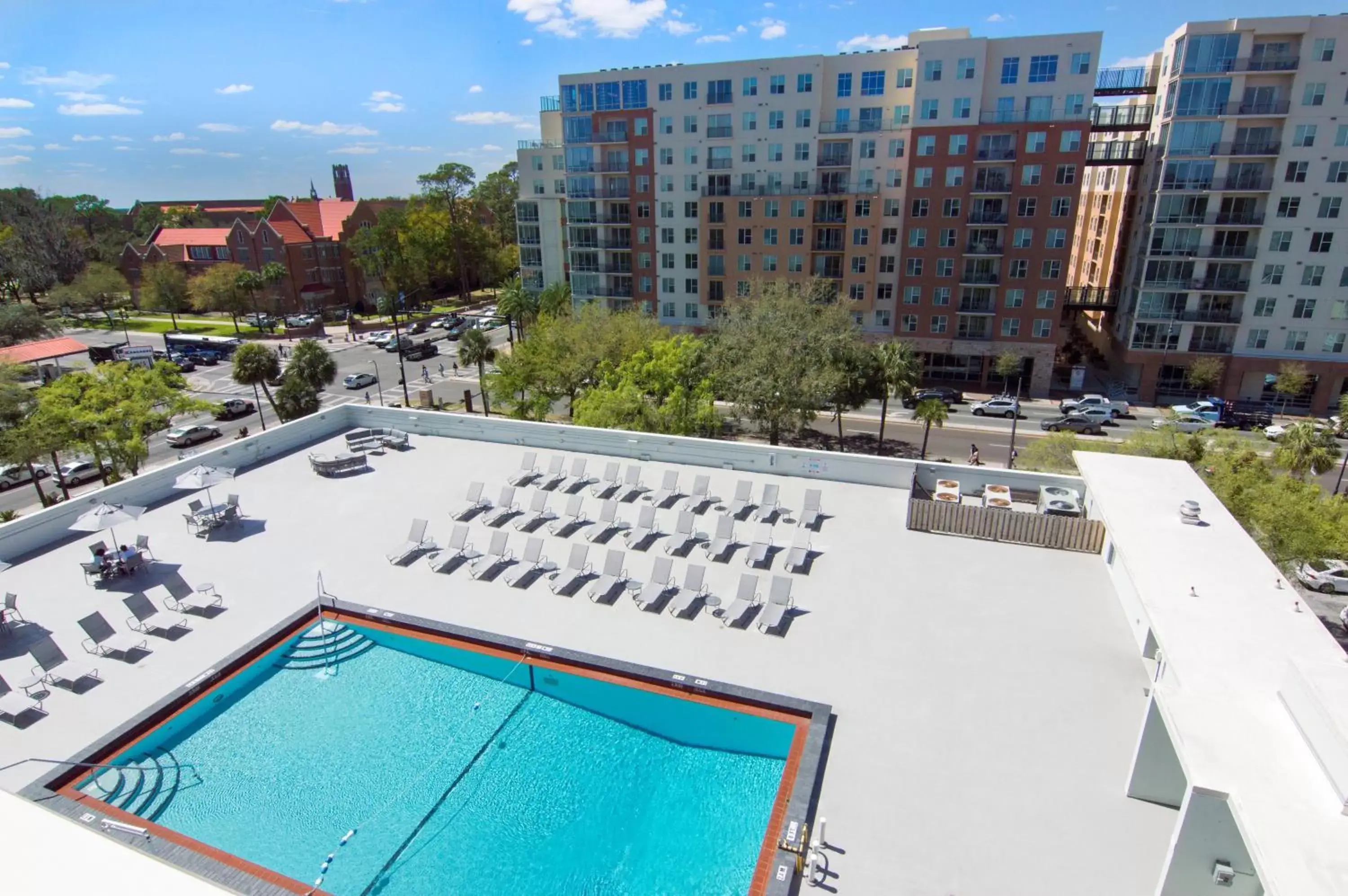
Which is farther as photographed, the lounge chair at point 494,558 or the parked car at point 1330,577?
the parked car at point 1330,577

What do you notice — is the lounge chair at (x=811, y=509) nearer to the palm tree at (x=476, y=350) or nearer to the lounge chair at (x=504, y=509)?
the lounge chair at (x=504, y=509)

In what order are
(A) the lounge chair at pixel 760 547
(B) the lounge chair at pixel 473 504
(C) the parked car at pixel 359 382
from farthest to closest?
(C) the parked car at pixel 359 382 < (B) the lounge chair at pixel 473 504 < (A) the lounge chair at pixel 760 547

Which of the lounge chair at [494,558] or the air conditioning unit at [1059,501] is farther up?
the air conditioning unit at [1059,501]

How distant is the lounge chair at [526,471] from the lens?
2245cm

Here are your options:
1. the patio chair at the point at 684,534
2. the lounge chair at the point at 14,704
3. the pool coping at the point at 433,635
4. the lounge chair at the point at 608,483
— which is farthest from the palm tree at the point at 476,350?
the lounge chair at the point at 14,704

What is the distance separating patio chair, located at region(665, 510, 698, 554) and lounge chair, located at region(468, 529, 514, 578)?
13.4 ft

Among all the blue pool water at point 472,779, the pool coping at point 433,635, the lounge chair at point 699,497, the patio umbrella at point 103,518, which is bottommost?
the blue pool water at point 472,779

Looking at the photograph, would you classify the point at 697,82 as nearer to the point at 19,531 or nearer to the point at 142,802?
the point at 19,531

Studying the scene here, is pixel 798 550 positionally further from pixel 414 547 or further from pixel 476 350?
pixel 476 350

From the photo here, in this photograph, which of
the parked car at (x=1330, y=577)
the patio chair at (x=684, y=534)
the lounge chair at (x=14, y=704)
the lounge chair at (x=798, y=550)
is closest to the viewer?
the lounge chair at (x=14, y=704)

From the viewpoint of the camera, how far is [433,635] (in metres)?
15.7

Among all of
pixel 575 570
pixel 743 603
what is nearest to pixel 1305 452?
pixel 743 603

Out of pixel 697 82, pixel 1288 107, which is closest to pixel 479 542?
pixel 697 82

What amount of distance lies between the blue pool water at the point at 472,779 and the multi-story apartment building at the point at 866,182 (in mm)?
34998
